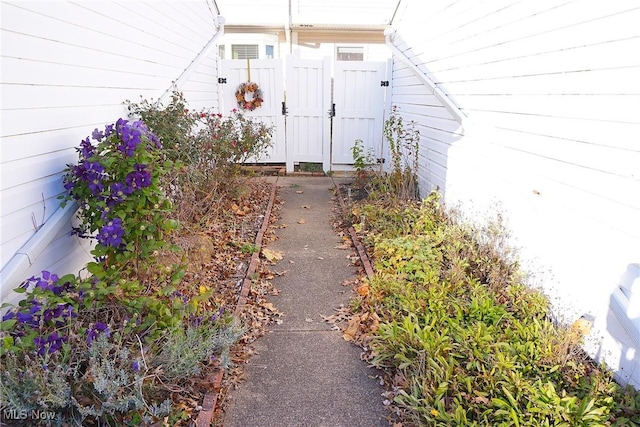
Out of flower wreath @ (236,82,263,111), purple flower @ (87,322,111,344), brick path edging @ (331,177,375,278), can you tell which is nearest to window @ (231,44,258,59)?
flower wreath @ (236,82,263,111)

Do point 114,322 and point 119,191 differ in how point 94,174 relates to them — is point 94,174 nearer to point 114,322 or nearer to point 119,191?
point 119,191

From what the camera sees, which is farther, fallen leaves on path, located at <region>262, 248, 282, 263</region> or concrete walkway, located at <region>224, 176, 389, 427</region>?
fallen leaves on path, located at <region>262, 248, 282, 263</region>

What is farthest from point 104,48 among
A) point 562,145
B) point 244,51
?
point 244,51

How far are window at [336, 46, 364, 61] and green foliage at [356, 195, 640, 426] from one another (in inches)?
326

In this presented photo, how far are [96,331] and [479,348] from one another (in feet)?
7.76

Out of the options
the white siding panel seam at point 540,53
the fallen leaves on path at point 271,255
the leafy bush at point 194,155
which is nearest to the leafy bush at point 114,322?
the leafy bush at point 194,155

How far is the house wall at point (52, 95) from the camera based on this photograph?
2.47 metres

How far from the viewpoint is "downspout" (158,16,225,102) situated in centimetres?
550

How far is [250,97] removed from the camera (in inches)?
333

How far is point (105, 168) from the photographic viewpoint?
2.78 meters

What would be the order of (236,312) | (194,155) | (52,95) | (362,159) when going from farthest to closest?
(362,159)
(194,155)
(236,312)
(52,95)

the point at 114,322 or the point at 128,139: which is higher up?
the point at 128,139

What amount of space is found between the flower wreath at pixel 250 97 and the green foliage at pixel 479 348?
17.7 feet

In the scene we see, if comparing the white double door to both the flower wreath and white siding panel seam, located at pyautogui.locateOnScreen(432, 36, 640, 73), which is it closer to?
the flower wreath
